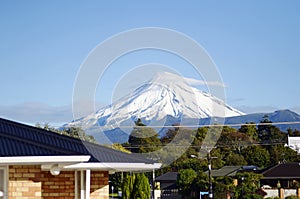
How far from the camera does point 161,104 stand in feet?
97.7

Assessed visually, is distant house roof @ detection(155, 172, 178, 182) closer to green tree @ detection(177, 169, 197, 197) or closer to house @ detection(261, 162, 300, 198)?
house @ detection(261, 162, 300, 198)

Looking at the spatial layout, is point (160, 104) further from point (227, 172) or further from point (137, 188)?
point (227, 172)

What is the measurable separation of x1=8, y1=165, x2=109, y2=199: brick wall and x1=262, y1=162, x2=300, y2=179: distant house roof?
1790 inches

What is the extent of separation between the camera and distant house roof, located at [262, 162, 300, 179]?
193 feet

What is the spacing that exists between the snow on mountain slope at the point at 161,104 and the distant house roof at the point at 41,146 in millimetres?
10899

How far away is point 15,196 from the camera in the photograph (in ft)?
36.0

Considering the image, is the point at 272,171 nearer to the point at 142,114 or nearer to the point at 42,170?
the point at 142,114

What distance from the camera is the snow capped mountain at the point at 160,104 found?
85.4ft

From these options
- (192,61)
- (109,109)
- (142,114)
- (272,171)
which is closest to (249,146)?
(272,171)

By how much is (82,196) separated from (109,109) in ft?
41.5

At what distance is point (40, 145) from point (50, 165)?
0.36 m

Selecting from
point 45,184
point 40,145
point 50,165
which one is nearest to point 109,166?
point 45,184

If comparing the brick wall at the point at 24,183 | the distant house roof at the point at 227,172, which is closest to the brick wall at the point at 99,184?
the brick wall at the point at 24,183

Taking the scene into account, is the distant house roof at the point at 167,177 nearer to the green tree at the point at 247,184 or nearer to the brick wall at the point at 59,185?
the green tree at the point at 247,184
